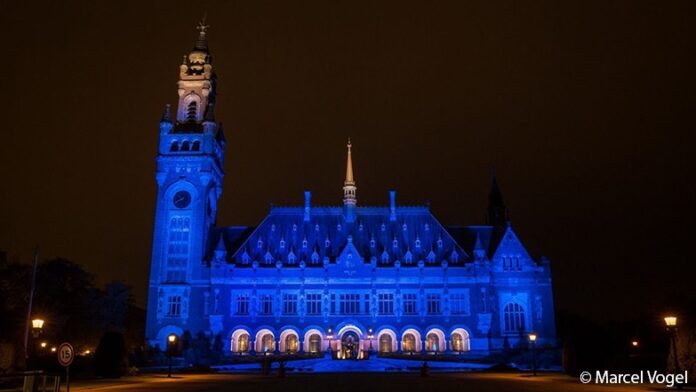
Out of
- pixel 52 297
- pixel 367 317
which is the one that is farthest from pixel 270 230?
pixel 52 297

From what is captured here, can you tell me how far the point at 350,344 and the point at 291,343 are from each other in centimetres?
731

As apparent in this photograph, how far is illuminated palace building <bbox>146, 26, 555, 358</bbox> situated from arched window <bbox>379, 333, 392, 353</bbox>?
123 millimetres

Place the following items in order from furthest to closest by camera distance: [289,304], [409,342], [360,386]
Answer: [289,304] → [409,342] → [360,386]

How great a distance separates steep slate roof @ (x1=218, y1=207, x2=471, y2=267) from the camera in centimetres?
7762

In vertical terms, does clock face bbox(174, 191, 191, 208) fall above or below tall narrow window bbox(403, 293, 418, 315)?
above

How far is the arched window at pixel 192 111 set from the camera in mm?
84250

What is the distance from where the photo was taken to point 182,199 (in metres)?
77.9

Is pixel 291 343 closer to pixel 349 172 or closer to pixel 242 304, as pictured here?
pixel 242 304

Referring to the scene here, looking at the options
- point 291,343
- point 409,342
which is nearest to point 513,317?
point 409,342

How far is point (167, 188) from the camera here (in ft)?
256

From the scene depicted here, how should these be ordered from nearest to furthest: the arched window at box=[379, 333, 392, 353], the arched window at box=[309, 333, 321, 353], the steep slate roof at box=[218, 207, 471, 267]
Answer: the arched window at box=[309, 333, 321, 353] < the arched window at box=[379, 333, 392, 353] < the steep slate roof at box=[218, 207, 471, 267]

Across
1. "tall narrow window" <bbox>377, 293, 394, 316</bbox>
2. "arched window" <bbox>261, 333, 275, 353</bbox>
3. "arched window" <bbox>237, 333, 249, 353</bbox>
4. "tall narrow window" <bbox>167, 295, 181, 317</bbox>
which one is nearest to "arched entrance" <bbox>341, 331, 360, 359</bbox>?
"tall narrow window" <bbox>377, 293, 394, 316</bbox>

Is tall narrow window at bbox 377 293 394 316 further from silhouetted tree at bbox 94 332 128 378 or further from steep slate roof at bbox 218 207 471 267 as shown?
silhouetted tree at bbox 94 332 128 378

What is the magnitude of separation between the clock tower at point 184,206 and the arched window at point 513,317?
1451 inches
